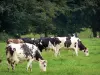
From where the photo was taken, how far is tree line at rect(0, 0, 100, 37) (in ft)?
180

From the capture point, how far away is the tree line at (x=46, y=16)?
54.9m

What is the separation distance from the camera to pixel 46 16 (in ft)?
196

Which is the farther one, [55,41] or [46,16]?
[46,16]

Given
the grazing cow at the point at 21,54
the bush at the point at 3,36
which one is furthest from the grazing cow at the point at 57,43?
the bush at the point at 3,36

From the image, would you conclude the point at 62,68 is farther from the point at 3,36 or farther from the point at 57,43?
the point at 3,36

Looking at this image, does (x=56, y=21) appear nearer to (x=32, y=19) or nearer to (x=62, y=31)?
(x=62, y=31)

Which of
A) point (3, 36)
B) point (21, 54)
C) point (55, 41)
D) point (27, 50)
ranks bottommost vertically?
point (3, 36)

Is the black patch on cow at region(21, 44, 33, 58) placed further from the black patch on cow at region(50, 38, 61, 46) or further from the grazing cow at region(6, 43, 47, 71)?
the black patch on cow at region(50, 38, 61, 46)

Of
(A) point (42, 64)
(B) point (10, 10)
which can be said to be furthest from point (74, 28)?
(A) point (42, 64)

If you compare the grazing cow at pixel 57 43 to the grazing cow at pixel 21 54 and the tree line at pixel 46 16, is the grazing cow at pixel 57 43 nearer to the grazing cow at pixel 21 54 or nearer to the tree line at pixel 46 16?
the grazing cow at pixel 21 54

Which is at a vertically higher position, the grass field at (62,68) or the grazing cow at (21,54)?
the grazing cow at (21,54)

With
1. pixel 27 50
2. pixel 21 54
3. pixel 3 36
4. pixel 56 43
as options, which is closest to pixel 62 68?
pixel 27 50

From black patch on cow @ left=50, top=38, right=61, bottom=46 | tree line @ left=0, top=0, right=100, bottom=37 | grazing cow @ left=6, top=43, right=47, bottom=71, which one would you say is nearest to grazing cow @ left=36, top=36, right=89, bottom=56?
black patch on cow @ left=50, top=38, right=61, bottom=46

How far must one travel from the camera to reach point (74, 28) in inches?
3009
